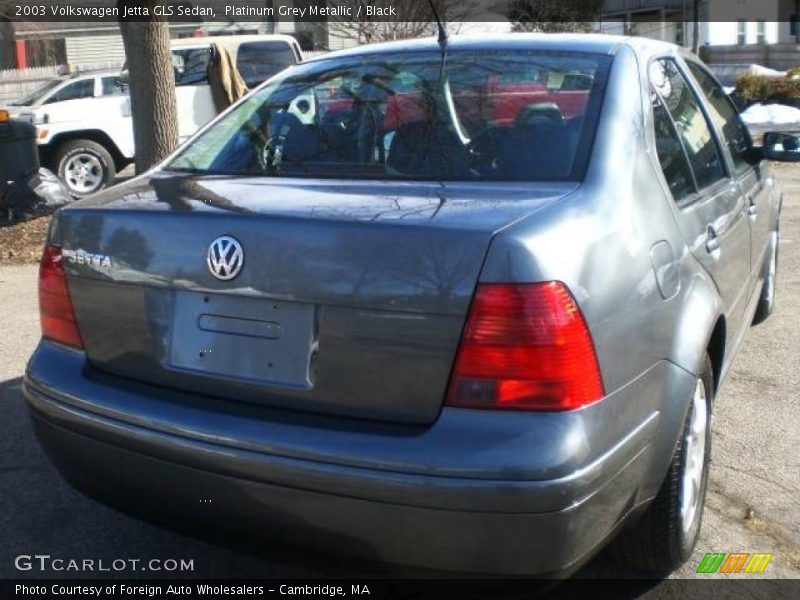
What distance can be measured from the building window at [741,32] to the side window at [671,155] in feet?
122

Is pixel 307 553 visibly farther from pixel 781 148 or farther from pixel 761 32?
pixel 761 32

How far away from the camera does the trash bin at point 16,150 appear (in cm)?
981

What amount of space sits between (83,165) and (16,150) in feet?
9.07

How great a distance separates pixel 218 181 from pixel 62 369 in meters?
0.74

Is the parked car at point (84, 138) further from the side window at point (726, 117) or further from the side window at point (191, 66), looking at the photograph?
the side window at point (726, 117)

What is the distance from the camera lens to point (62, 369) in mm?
2947

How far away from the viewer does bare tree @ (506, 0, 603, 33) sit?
24375 mm

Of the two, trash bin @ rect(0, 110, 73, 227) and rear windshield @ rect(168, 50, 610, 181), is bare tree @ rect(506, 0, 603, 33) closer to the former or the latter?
trash bin @ rect(0, 110, 73, 227)

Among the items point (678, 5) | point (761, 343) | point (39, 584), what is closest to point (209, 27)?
point (678, 5)

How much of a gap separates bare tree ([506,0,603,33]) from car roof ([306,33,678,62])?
835 inches

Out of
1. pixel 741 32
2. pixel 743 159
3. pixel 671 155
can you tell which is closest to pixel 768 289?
pixel 743 159
